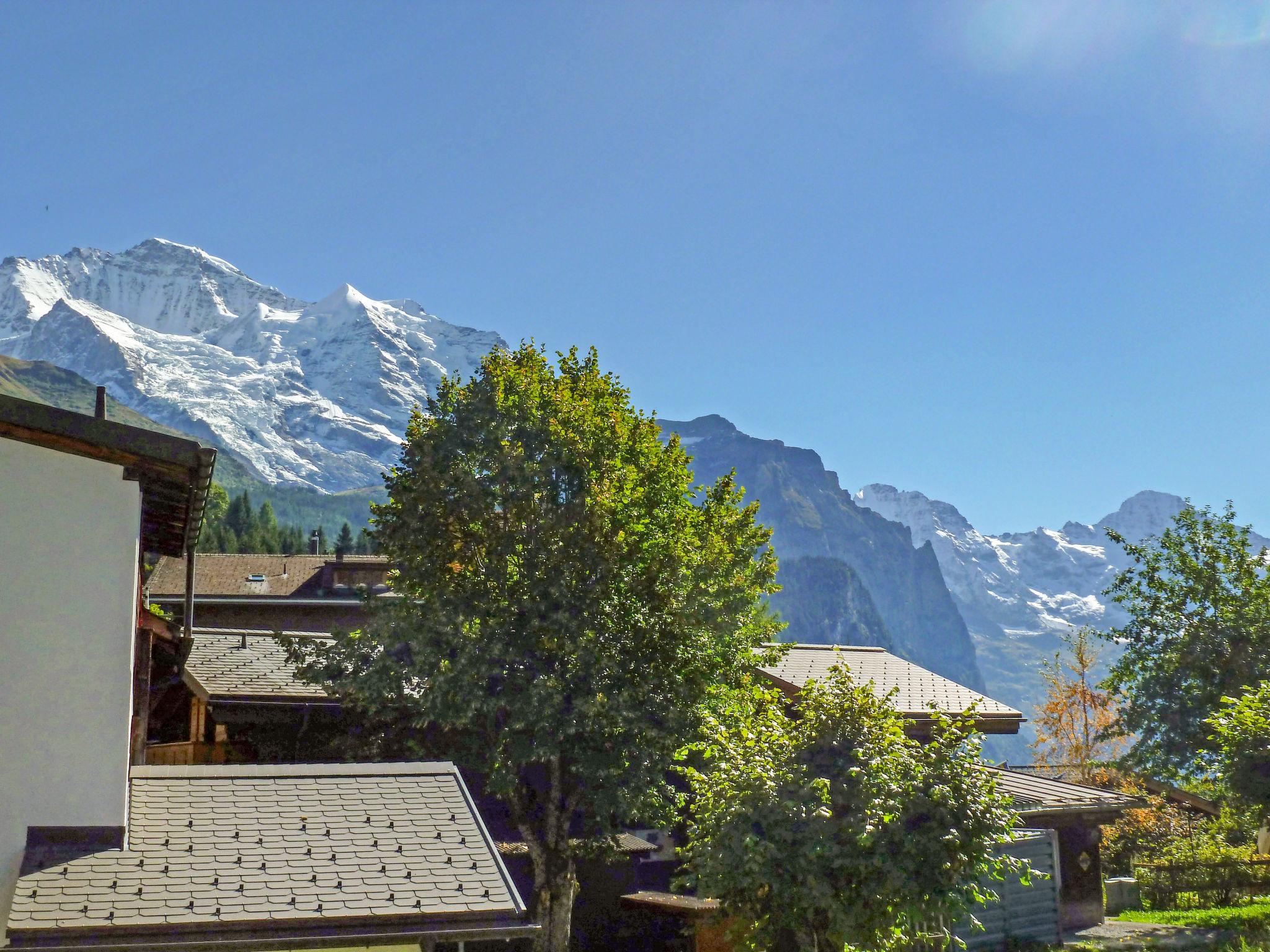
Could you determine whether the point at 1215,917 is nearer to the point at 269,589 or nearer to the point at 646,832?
the point at 646,832

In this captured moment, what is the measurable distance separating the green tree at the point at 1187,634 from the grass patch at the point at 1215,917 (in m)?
3.90

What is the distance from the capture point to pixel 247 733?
25.1 meters

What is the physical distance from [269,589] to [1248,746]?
45559 millimetres

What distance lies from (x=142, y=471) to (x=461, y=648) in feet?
29.6

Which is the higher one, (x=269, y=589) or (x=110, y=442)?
(x=110, y=442)

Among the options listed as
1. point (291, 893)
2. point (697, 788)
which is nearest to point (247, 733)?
point (697, 788)

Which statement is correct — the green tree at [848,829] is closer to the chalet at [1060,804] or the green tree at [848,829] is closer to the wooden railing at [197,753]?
the chalet at [1060,804]

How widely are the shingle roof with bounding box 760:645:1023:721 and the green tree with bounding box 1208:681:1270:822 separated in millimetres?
5236

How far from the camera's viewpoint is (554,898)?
70.7ft

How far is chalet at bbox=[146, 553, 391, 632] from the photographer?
52719 mm

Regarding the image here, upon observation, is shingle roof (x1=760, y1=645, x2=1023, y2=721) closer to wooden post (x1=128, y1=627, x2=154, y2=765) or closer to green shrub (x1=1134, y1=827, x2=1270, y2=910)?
green shrub (x1=1134, y1=827, x2=1270, y2=910)

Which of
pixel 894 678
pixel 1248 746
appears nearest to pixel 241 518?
pixel 894 678

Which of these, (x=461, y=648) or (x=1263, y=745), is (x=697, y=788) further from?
(x=1263, y=745)

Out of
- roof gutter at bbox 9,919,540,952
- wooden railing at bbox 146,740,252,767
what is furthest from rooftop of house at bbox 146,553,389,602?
roof gutter at bbox 9,919,540,952
